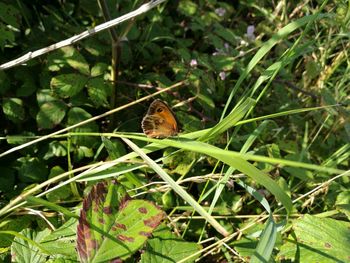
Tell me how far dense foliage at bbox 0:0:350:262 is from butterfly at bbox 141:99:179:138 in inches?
2.8

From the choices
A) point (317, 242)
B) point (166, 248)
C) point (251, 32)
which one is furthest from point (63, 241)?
point (251, 32)

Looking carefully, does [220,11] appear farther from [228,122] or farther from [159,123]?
[228,122]

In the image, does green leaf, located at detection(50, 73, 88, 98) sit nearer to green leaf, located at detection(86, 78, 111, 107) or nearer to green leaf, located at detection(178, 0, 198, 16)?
green leaf, located at detection(86, 78, 111, 107)

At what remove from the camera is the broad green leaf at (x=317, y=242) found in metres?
1.22

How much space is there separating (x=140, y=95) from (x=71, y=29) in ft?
1.39

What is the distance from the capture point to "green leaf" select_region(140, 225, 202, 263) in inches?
46.2

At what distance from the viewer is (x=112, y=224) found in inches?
43.3

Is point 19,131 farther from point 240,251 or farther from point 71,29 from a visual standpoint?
point 240,251

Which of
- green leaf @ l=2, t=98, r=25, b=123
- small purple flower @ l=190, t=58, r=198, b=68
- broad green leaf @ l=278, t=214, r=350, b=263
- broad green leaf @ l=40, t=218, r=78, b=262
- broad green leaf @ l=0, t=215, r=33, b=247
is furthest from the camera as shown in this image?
small purple flower @ l=190, t=58, r=198, b=68

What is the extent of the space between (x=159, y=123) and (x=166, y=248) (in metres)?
0.49

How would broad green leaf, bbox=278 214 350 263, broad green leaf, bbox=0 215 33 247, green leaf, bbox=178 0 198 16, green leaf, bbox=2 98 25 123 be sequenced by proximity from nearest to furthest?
broad green leaf, bbox=278 214 350 263 < broad green leaf, bbox=0 215 33 247 < green leaf, bbox=2 98 25 123 < green leaf, bbox=178 0 198 16

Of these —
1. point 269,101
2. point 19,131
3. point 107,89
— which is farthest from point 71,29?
point 269,101

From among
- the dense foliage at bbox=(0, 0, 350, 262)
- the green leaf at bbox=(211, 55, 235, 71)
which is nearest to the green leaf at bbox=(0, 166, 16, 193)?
the dense foliage at bbox=(0, 0, 350, 262)

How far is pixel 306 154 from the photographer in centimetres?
206
